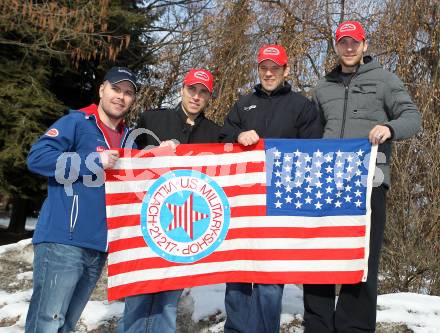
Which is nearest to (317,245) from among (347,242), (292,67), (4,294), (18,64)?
(347,242)

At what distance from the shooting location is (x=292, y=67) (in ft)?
23.4

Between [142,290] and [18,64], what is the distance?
9.78 meters

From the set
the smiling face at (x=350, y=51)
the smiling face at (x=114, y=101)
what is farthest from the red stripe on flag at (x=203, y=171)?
the smiling face at (x=350, y=51)

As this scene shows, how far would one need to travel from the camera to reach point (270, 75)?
333 centimetres

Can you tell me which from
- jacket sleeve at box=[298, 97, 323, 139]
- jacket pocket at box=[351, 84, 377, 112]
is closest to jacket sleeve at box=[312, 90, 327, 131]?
jacket sleeve at box=[298, 97, 323, 139]

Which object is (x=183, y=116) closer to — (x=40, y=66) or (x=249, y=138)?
(x=249, y=138)

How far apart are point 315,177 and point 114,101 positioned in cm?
150

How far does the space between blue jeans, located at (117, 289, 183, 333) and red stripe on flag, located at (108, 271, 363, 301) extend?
0.06 metres

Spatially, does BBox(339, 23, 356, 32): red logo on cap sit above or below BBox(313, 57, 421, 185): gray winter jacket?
above

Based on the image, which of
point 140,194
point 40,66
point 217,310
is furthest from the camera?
point 40,66

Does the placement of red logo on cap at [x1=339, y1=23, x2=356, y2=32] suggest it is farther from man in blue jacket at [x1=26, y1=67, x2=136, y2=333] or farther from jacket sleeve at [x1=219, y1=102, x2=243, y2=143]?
man in blue jacket at [x1=26, y1=67, x2=136, y2=333]

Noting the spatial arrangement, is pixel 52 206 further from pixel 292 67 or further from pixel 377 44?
pixel 377 44

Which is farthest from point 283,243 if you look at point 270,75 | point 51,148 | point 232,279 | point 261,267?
point 51,148

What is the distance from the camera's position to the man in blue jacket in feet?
8.78
